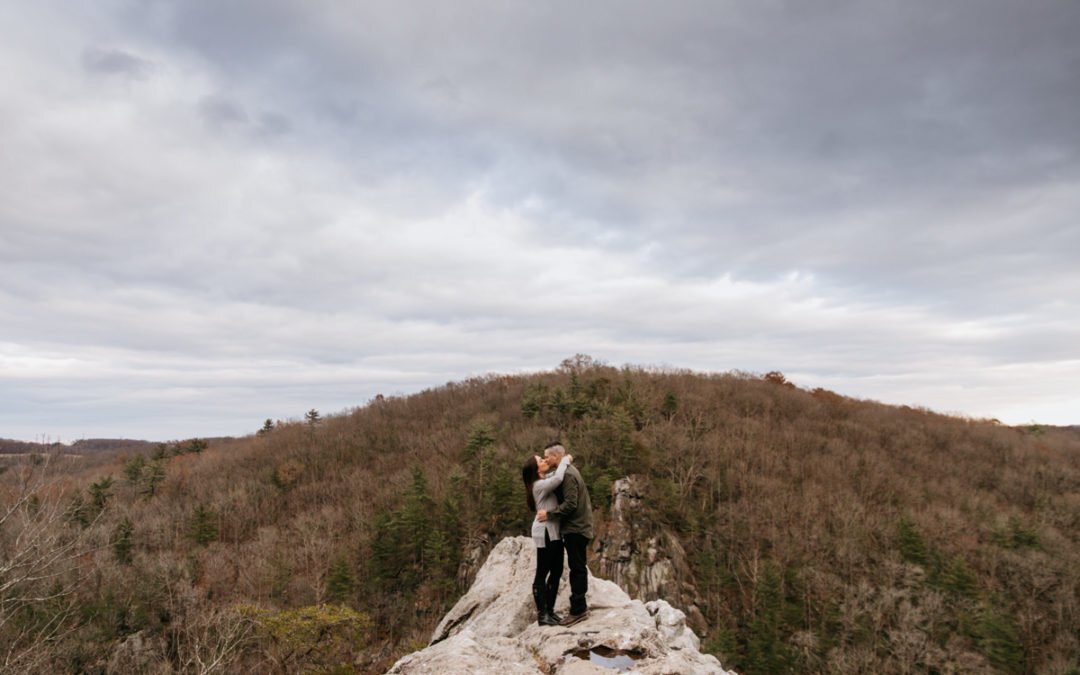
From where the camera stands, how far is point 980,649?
2683cm

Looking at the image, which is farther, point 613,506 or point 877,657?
point 613,506

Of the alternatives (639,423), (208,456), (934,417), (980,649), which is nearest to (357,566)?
(639,423)

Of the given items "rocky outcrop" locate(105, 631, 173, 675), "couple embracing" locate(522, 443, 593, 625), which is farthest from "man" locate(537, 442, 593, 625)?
"rocky outcrop" locate(105, 631, 173, 675)

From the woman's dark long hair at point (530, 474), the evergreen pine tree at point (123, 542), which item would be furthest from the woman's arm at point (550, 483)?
the evergreen pine tree at point (123, 542)

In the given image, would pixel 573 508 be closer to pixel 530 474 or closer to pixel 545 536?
pixel 545 536

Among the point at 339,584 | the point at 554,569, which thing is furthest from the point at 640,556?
the point at 554,569

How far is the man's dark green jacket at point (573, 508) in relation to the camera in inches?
291

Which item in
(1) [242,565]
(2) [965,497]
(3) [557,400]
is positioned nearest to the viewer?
(1) [242,565]

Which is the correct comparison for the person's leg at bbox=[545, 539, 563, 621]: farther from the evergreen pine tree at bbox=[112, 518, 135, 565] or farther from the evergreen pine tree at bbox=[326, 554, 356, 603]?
the evergreen pine tree at bbox=[112, 518, 135, 565]

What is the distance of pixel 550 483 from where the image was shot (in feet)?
24.5

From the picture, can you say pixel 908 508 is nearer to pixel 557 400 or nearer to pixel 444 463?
pixel 557 400

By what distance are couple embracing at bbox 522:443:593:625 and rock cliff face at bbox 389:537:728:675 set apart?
31 cm

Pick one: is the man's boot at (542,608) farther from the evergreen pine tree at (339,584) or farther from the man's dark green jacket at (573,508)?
the evergreen pine tree at (339,584)

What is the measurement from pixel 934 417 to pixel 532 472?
6303 cm
